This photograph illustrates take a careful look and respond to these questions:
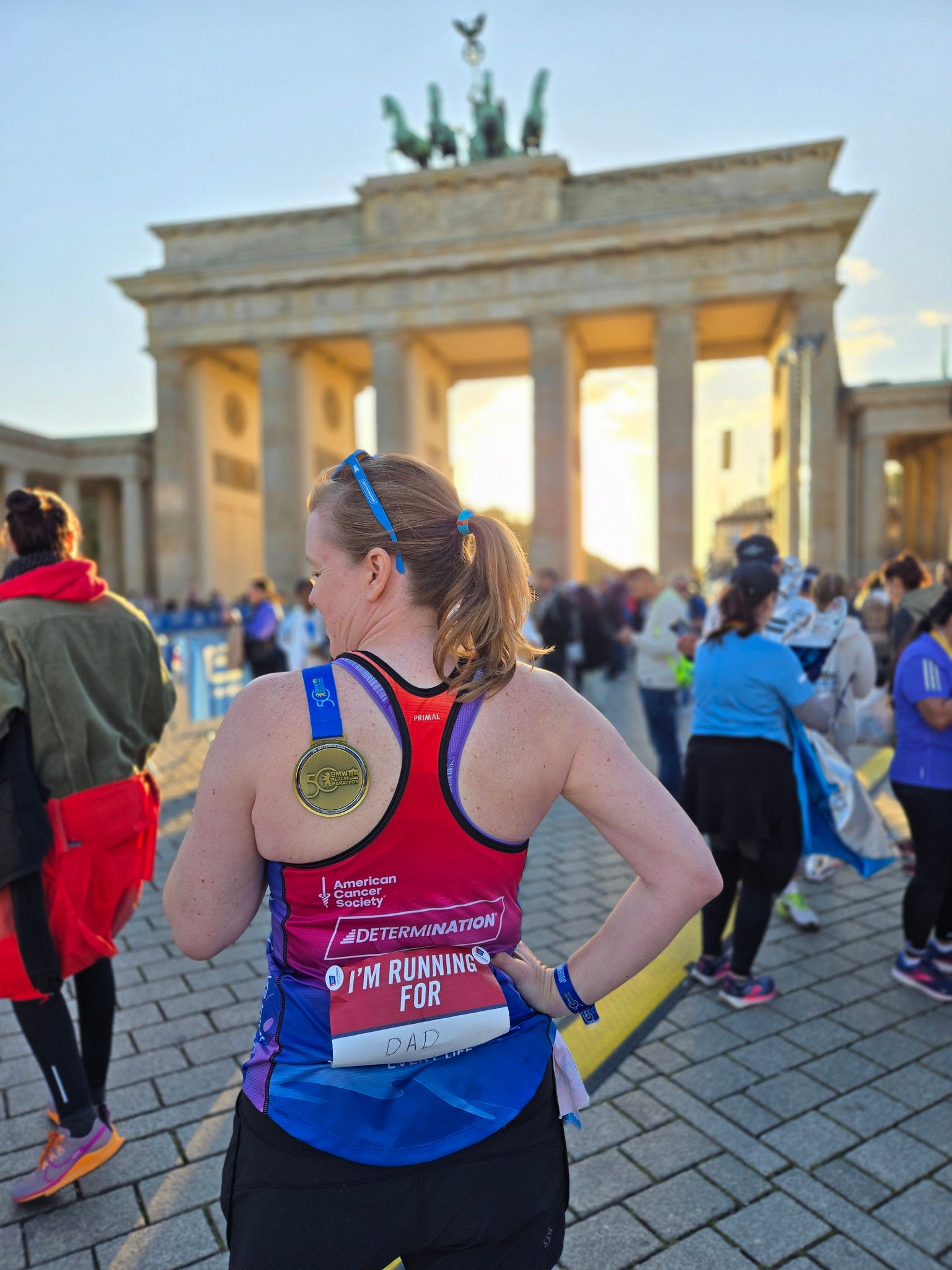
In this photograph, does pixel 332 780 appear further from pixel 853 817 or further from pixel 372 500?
pixel 853 817

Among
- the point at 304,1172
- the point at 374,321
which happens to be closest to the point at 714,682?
the point at 304,1172

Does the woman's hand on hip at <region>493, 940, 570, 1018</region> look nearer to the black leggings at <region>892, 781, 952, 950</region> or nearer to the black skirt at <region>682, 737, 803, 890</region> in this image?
the black skirt at <region>682, 737, 803, 890</region>

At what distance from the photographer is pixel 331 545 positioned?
55.1 inches

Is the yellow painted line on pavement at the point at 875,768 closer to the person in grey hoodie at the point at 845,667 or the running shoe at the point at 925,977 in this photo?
the person in grey hoodie at the point at 845,667

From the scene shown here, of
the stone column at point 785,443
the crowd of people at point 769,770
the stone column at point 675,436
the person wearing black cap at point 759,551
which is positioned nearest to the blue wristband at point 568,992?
the crowd of people at point 769,770

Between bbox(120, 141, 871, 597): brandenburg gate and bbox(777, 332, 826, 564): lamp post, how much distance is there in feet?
2.01

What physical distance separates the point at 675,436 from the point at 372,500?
3283 cm

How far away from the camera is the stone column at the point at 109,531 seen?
1713 inches

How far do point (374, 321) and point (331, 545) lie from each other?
35.5 metres

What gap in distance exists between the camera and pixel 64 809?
2775 millimetres

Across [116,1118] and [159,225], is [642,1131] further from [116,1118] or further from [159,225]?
[159,225]

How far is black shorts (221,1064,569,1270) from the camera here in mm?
1214

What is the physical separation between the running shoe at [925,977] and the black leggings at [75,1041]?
3.41m

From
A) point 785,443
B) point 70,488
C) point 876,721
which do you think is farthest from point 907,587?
point 70,488
